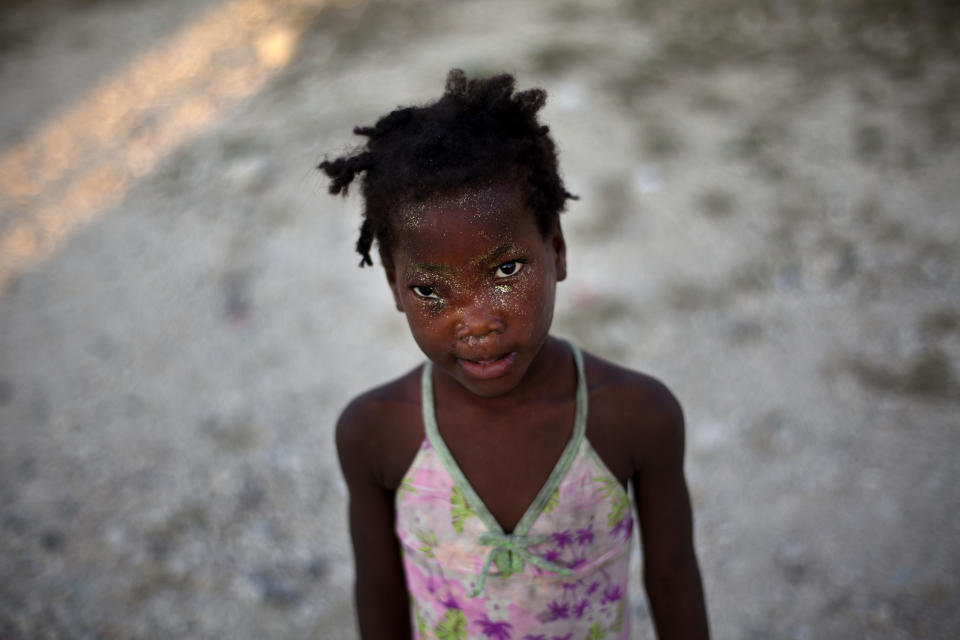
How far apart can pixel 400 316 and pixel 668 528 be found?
2478 millimetres

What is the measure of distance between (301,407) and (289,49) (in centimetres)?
325

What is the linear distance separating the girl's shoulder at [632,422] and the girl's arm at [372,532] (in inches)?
15.6

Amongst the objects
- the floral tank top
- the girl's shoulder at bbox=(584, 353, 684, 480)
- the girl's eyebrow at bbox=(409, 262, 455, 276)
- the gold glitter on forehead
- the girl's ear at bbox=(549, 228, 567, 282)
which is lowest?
the floral tank top

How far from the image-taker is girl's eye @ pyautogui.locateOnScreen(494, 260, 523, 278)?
1.19 meters

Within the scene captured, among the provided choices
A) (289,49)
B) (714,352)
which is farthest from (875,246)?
(289,49)

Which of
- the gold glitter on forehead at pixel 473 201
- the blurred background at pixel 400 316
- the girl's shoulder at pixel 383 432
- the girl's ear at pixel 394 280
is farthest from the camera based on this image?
the blurred background at pixel 400 316

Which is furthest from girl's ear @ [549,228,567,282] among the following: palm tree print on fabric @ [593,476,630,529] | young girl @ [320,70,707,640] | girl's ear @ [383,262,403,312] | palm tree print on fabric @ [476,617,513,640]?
palm tree print on fabric @ [476,617,513,640]

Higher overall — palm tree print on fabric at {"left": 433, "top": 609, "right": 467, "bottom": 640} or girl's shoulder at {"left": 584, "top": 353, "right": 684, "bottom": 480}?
girl's shoulder at {"left": 584, "top": 353, "right": 684, "bottom": 480}

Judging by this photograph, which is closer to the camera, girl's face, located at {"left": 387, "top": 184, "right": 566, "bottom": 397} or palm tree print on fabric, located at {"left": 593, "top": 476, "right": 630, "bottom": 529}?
girl's face, located at {"left": 387, "top": 184, "right": 566, "bottom": 397}

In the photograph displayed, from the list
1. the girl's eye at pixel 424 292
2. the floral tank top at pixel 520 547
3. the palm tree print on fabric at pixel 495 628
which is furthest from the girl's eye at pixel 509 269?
the palm tree print on fabric at pixel 495 628

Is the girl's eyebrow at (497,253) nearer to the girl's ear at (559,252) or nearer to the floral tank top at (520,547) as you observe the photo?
the girl's ear at (559,252)

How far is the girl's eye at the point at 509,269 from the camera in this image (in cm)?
119

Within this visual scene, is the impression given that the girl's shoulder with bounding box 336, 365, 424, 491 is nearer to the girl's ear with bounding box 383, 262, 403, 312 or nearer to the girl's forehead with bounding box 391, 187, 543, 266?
the girl's ear with bounding box 383, 262, 403, 312

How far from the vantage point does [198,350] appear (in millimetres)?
3771
